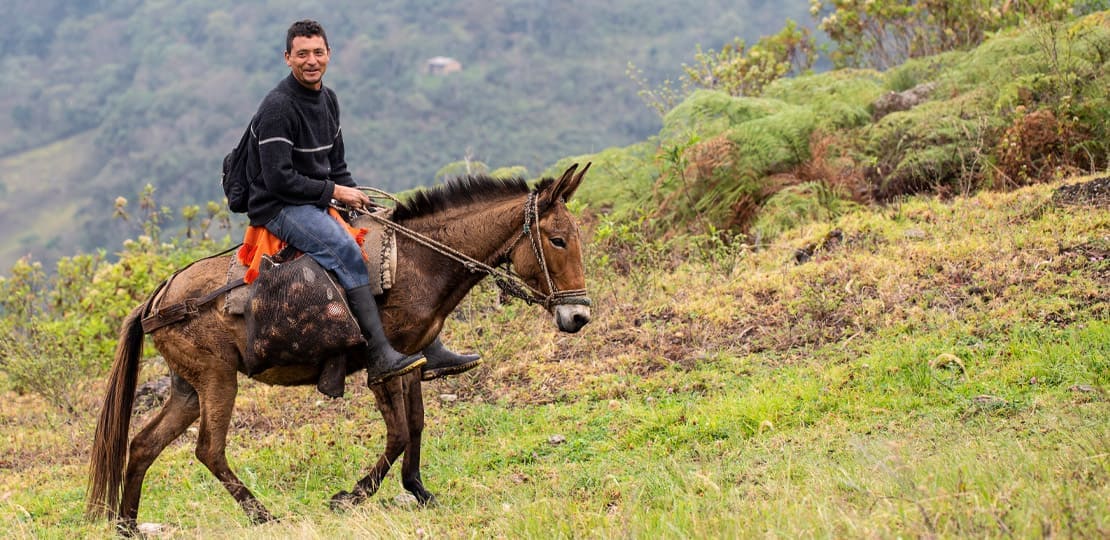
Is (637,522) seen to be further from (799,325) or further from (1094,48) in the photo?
(1094,48)

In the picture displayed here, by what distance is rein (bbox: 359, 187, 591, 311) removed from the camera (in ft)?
18.0

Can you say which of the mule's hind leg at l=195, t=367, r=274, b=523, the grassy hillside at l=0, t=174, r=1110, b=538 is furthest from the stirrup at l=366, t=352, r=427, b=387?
the mule's hind leg at l=195, t=367, r=274, b=523

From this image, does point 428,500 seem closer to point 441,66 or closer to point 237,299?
point 237,299

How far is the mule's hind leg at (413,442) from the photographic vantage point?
6.00m

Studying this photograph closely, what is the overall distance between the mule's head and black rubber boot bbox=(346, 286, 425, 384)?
863 millimetres

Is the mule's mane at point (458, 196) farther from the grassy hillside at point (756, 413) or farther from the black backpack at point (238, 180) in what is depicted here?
the grassy hillside at point (756, 413)

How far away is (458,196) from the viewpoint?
5.88 metres

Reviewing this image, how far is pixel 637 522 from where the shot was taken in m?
4.20

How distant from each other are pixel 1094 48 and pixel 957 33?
219 inches

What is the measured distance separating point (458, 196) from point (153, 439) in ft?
8.02

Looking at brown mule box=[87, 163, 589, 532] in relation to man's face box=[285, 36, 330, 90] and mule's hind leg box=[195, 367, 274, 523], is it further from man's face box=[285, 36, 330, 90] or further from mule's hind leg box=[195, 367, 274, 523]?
Result: man's face box=[285, 36, 330, 90]

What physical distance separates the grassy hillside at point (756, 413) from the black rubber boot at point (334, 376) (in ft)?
2.39

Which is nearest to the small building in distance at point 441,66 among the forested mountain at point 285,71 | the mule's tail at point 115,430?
the forested mountain at point 285,71

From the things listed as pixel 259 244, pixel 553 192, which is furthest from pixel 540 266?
pixel 259 244
